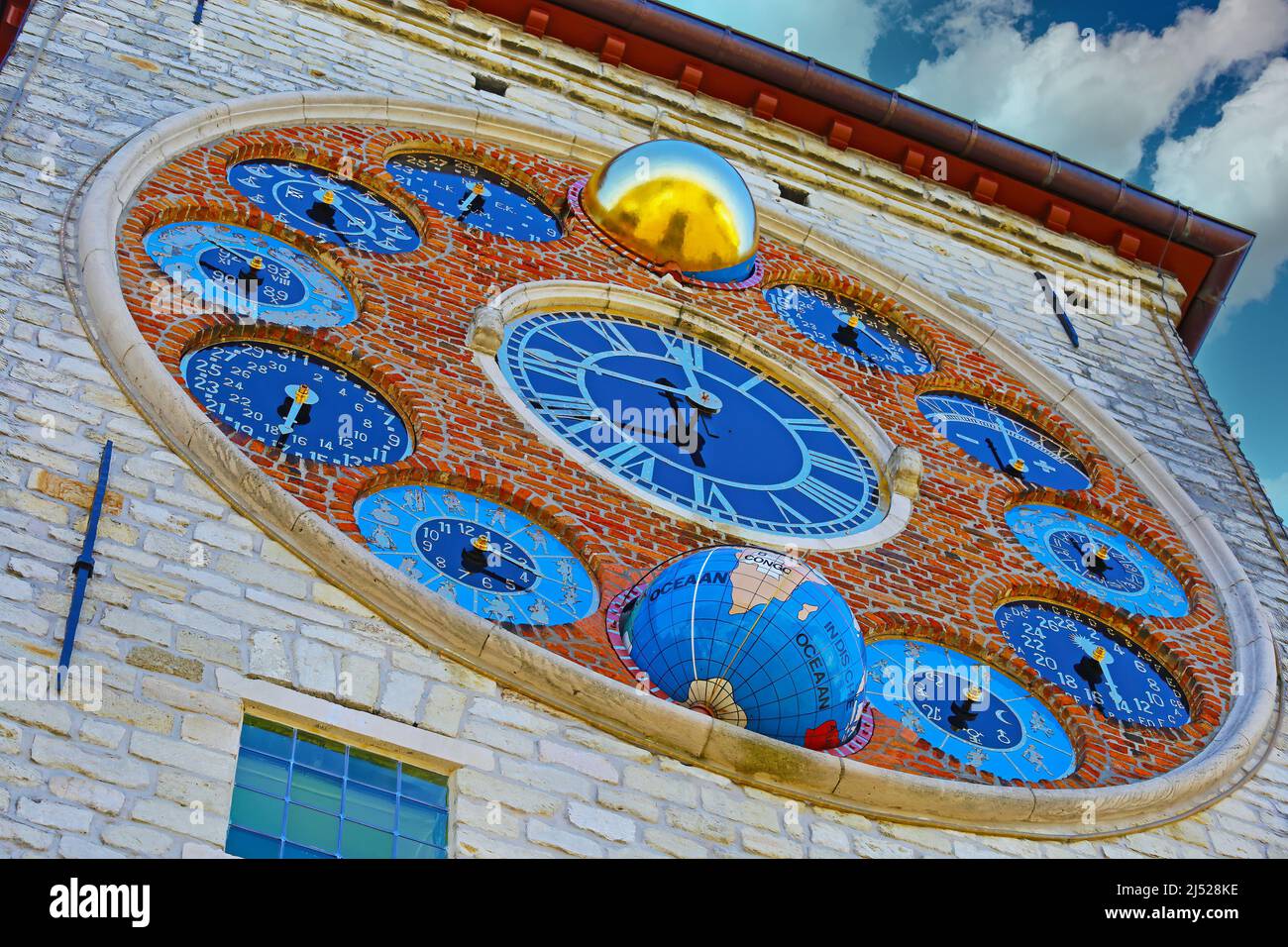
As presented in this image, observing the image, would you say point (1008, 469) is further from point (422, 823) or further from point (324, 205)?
point (422, 823)

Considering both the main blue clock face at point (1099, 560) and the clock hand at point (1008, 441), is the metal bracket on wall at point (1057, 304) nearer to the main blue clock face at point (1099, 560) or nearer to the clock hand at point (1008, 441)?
the clock hand at point (1008, 441)

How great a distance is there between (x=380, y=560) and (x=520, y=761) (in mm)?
1184

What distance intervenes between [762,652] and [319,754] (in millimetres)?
2061

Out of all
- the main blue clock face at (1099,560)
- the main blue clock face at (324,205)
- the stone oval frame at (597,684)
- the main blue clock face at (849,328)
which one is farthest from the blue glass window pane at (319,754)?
the main blue clock face at (849,328)

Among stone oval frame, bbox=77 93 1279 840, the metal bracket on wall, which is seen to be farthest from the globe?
the metal bracket on wall

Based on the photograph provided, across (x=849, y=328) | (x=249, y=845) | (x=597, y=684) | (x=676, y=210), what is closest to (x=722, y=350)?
(x=676, y=210)

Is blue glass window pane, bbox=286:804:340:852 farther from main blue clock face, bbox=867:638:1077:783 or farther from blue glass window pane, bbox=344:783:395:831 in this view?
main blue clock face, bbox=867:638:1077:783

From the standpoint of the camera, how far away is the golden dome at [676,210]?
12.5 metres

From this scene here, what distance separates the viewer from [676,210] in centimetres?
1252

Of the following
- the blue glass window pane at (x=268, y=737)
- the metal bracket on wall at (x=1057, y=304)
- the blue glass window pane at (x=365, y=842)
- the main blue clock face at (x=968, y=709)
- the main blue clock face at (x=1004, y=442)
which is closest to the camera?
the blue glass window pane at (x=365, y=842)

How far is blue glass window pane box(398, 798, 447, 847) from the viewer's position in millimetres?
7617

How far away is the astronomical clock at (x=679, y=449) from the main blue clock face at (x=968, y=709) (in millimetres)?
18
